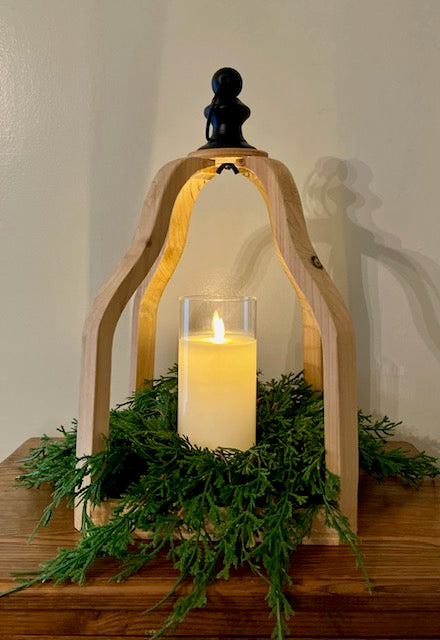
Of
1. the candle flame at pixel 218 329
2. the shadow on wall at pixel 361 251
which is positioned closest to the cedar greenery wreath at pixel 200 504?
the candle flame at pixel 218 329

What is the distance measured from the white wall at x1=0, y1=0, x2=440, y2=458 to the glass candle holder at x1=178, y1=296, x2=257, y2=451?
0.82ft

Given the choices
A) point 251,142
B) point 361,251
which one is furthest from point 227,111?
point 361,251

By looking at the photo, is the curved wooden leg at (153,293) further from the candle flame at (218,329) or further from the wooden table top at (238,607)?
the wooden table top at (238,607)

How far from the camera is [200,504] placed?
0.55m

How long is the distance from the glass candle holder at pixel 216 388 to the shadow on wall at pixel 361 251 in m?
0.28

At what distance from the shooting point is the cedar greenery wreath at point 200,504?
511 millimetres

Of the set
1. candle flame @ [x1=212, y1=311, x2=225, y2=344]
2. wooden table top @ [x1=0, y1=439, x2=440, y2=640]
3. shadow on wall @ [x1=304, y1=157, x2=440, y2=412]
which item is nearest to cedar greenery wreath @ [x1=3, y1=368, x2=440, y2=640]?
wooden table top @ [x1=0, y1=439, x2=440, y2=640]

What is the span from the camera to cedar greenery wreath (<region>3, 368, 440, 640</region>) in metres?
0.51

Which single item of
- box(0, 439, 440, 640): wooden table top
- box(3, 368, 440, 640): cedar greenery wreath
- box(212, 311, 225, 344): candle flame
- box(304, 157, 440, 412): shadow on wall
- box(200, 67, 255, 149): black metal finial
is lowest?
box(0, 439, 440, 640): wooden table top

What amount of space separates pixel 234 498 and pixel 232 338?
0.18 m

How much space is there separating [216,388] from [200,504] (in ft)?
0.42

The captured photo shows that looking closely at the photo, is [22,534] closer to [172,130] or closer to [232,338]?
[232,338]

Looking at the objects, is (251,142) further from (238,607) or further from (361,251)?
(238,607)

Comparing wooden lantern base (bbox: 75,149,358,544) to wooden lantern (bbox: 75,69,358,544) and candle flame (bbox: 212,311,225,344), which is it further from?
candle flame (bbox: 212,311,225,344)
